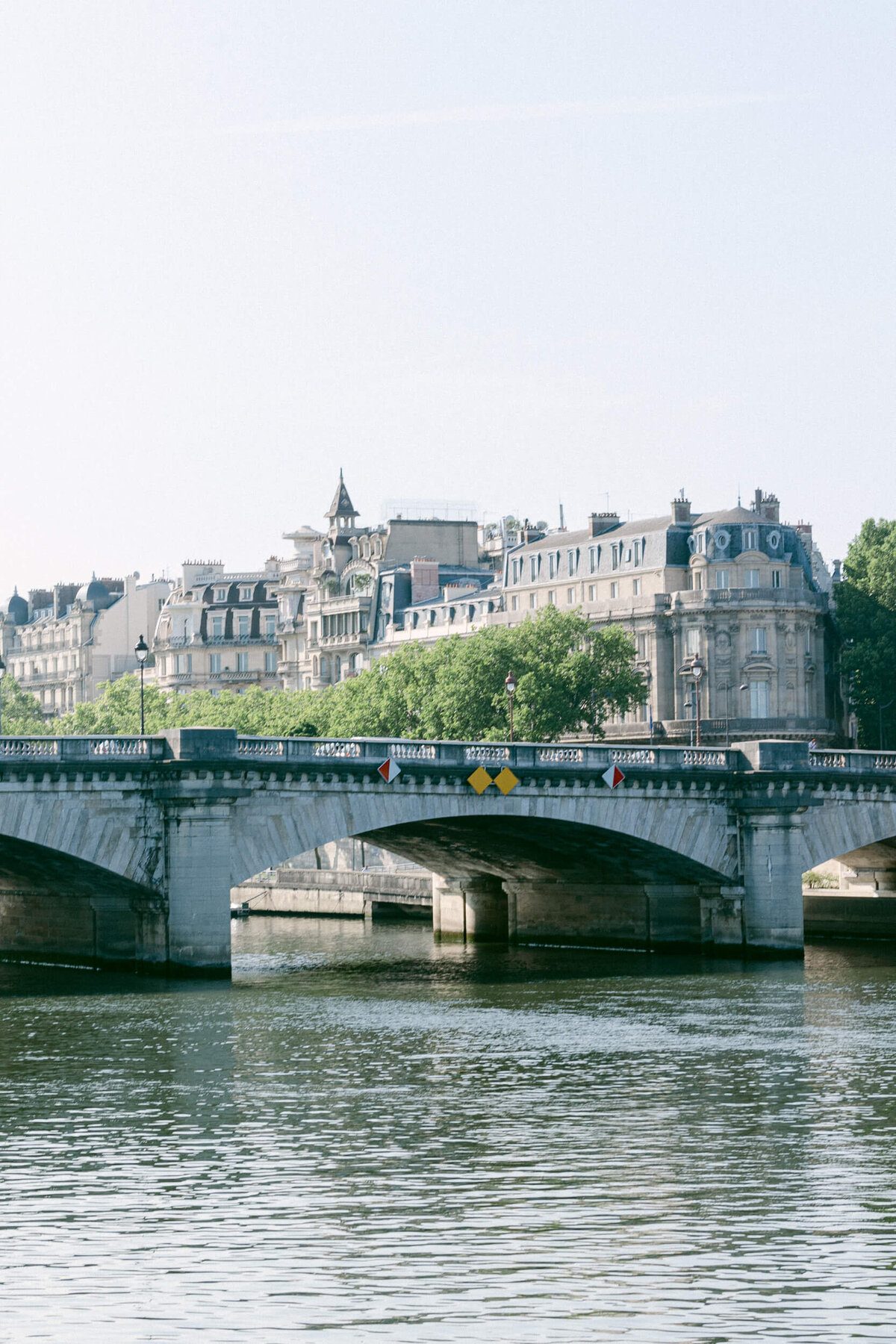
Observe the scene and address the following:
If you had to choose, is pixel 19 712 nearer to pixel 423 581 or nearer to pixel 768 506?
pixel 423 581

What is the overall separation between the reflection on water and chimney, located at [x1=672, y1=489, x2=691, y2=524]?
219 ft

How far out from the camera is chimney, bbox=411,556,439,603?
149625 millimetres

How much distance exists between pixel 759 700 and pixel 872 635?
7562 millimetres

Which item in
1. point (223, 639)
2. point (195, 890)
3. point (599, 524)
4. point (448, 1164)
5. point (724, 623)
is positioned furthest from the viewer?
point (223, 639)

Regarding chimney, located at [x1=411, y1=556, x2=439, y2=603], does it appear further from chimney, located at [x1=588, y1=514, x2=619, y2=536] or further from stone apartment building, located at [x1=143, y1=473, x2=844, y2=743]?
chimney, located at [x1=588, y1=514, x2=619, y2=536]

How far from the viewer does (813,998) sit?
60.7 meters

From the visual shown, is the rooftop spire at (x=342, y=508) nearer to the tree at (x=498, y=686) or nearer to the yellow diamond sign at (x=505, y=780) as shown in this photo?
the tree at (x=498, y=686)

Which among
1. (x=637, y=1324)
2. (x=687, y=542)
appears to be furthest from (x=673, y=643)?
(x=637, y=1324)

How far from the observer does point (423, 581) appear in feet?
492

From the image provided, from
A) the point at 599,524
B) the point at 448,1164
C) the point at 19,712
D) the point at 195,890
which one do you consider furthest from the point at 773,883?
the point at 19,712

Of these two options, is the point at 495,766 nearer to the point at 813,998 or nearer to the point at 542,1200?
the point at 813,998

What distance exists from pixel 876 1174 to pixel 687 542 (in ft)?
308

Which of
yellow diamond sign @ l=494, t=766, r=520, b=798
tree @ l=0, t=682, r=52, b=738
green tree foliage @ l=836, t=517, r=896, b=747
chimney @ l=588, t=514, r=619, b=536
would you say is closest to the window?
green tree foliage @ l=836, t=517, r=896, b=747

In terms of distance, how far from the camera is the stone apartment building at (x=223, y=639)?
568ft
